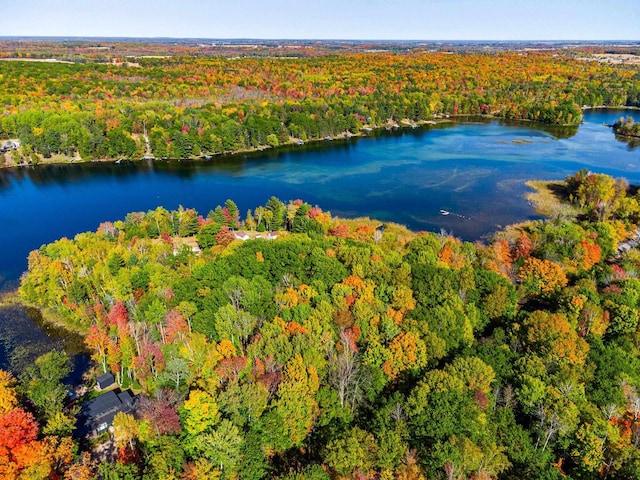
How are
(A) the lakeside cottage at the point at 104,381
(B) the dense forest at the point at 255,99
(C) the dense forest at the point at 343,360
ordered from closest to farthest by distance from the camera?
(C) the dense forest at the point at 343,360, (A) the lakeside cottage at the point at 104,381, (B) the dense forest at the point at 255,99

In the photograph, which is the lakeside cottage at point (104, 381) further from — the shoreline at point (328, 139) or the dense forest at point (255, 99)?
the dense forest at point (255, 99)

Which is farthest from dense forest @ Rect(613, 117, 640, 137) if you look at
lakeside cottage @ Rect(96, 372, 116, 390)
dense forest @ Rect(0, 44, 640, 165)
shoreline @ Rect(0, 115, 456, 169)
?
lakeside cottage @ Rect(96, 372, 116, 390)

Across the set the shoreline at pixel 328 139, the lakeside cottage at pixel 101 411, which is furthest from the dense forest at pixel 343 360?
the shoreline at pixel 328 139

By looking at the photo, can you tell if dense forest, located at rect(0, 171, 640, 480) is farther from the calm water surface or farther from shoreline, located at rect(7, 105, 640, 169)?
shoreline, located at rect(7, 105, 640, 169)

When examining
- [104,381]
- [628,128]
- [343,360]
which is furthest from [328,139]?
[104,381]

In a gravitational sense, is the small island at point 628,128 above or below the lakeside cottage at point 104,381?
above

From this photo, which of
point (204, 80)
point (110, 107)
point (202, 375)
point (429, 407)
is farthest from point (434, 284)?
point (204, 80)
